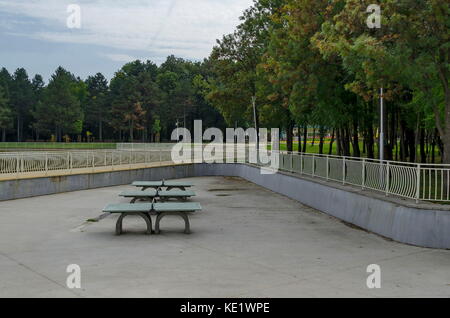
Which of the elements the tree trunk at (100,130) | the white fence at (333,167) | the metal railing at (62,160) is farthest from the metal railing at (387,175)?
the tree trunk at (100,130)

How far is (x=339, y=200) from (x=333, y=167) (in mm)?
2052

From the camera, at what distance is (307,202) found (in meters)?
17.1

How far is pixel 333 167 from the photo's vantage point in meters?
15.9

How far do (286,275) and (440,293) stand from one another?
7.32ft

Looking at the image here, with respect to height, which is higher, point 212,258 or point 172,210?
point 172,210

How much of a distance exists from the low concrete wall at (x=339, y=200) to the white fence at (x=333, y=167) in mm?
430

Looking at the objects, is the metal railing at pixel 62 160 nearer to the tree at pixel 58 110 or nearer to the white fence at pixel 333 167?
the white fence at pixel 333 167

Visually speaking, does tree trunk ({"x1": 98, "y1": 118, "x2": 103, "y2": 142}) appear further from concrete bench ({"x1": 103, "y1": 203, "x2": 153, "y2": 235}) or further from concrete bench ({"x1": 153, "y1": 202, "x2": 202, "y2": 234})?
concrete bench ({"x1": 153, "y1": 202, "x2": 202, "y2": 234})

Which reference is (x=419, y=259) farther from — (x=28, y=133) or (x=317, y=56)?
(x=28, y=133)

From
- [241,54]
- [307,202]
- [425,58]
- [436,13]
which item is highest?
[241,54]

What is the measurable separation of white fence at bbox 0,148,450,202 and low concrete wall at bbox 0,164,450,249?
0.43 m

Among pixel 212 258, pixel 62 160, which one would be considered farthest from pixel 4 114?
pixel 212 258

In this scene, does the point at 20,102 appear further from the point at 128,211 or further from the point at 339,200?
the point at 128,211
